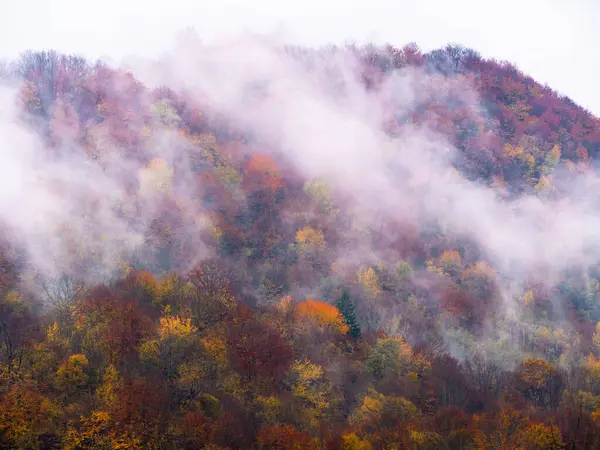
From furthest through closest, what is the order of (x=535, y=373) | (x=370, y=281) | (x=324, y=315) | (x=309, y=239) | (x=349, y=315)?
(x=309, y=239) → (x=370, y=281) → (x=349, y=315) → (x=324, y=315) → (x=535, y=373)

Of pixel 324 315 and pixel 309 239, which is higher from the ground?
pixel 309 239

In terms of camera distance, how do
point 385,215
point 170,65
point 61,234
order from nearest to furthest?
1. point 61,234
2. point 385,215
3. point 170,65

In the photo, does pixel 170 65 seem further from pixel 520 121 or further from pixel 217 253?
pixel 520 121

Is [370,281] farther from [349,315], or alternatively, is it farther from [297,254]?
[349,315]

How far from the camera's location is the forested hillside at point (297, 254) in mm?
45062

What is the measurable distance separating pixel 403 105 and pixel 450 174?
98.2 ft

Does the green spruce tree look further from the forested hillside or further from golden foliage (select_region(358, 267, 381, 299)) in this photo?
golden foliage (select_region(358, 267, 381, 299))

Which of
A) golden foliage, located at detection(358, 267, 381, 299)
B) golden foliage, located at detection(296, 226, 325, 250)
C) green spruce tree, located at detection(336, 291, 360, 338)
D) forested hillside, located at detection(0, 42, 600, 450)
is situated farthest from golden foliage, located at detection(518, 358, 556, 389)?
golden foliage, located at detection(296, 226, 325, 250)

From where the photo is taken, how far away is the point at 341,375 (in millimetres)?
58594

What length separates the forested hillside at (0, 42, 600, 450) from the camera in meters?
45.1

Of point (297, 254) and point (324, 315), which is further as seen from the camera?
point (297, 254)

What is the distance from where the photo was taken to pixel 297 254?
93938 mm

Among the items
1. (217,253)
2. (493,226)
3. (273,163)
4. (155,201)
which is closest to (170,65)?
(273,163)

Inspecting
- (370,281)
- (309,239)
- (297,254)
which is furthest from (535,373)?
(309,239)
